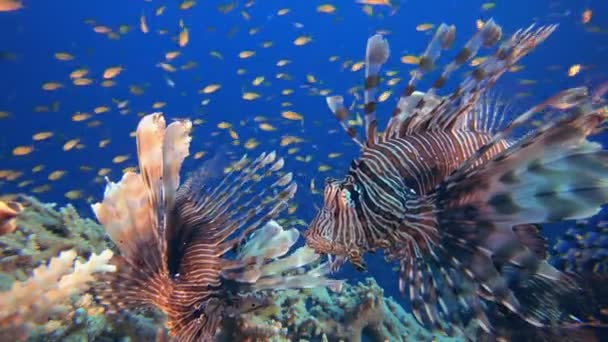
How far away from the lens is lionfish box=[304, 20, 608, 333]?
163 cm

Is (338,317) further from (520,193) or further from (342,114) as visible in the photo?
(520,193)

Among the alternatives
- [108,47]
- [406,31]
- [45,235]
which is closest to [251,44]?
[108,47]

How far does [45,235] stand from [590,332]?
3.75 m

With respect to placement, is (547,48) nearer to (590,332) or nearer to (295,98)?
(295,98)

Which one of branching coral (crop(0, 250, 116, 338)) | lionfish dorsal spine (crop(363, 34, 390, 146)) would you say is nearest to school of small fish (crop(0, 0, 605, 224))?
lionfish dorsal spine (crop(363, 34, 390, 146))

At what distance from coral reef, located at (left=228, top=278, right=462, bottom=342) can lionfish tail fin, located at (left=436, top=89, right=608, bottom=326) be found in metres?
1.23

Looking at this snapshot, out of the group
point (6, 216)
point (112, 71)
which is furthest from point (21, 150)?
point (6, 216)

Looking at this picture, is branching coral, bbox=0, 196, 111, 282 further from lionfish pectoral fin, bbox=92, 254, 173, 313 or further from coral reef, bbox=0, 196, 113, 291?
lionfish pectoral fin, bbox=92, 254, 173, 313

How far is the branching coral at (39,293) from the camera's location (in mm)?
1469

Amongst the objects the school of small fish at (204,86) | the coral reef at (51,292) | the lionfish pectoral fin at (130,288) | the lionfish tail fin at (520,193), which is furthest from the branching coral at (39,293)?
the school of small fish at (204,86)

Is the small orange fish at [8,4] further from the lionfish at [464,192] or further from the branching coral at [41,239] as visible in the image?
the lionfish at [464,192]

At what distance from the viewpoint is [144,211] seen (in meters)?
1.80

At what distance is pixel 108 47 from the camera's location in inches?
1864

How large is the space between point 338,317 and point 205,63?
178ft
